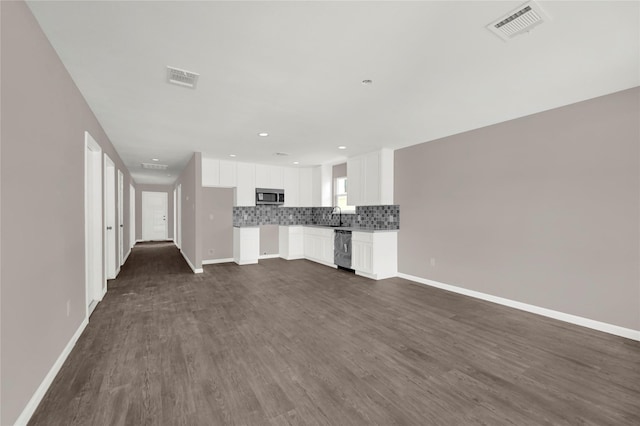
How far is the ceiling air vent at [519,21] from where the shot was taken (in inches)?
69.7

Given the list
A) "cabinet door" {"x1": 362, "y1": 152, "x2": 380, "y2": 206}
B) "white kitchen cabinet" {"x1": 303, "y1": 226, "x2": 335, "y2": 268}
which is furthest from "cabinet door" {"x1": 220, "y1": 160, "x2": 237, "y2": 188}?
"cabinet door" {"x1": 362, "y1": 152, "x2": 380, "y2": 206}

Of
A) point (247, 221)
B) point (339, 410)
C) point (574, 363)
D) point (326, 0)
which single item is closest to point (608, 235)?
point (574, 363)

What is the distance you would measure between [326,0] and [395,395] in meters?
2.61

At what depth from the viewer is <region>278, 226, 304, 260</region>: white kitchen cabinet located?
754 centimetres

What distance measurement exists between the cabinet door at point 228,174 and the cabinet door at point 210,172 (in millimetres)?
94

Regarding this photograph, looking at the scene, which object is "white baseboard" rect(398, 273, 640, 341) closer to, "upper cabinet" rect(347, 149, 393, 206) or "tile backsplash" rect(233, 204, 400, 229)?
"tile backsplash" rect(233, 204, 400, 229)

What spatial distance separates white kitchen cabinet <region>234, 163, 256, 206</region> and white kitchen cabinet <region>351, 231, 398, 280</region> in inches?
119

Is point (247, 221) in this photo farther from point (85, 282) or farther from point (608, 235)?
point (608, 235)

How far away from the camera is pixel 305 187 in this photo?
8148mm

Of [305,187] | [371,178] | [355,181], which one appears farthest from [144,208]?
[371,178]

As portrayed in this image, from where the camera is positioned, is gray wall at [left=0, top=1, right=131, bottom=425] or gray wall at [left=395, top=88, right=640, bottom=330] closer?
gray wall at [left=0, top=1, right=131, bottom=425]

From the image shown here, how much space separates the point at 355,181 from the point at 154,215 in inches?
385

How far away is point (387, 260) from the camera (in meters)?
5.49

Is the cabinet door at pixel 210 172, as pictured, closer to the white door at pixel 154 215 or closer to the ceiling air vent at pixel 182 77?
the ceiling air vent at pixel 182 77
